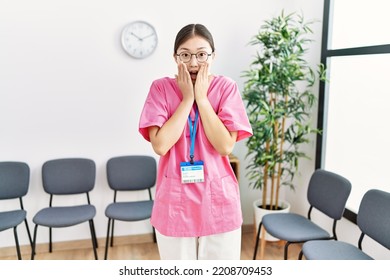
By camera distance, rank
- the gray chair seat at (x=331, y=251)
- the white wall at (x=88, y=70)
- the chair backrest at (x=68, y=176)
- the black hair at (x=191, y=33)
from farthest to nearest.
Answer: the chair backrest at (x=68, y=176) → the white wall at (x=88, y=70) → the gray chair seat at (x=331, y=251) → the black hair at (x=191, y=33)

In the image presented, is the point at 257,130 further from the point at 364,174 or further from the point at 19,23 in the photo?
the point at 19,23

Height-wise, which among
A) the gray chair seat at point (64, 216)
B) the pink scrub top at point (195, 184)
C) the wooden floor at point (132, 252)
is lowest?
the wooden floor at point (132, 252)

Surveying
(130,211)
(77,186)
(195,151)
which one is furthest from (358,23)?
(77,186)

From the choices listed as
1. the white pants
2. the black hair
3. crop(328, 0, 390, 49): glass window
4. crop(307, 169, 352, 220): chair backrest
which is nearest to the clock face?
crop(328, 0, 390, 49): glass window

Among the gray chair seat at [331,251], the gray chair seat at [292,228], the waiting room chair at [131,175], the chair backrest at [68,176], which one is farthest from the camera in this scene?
the waiting room chair at [131,175]

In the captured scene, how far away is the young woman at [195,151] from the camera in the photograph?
128cm

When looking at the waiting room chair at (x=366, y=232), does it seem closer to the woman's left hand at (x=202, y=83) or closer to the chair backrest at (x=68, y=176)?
the woman's left hand at (x=202, y=83)

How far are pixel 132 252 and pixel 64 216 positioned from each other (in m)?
0.70

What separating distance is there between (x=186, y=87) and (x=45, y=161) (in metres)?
1.99

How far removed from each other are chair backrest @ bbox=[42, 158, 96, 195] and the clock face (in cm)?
101

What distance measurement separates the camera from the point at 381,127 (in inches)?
88.6

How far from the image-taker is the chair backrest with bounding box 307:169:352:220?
7.09 ft

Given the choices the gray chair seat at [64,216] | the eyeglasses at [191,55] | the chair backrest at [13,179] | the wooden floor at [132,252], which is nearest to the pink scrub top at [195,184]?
the eyeglasses at [191,55]

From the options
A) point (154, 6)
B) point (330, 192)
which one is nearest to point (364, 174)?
point (330, 192)
